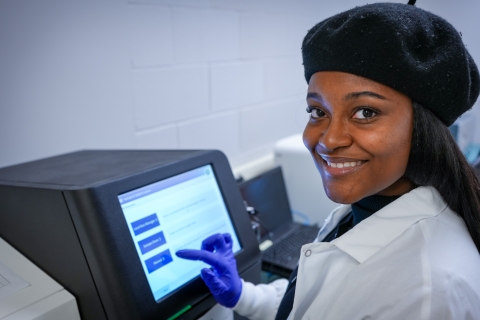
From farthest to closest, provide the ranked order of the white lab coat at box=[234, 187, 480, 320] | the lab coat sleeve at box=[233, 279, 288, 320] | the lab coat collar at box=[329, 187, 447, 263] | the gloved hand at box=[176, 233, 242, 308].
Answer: the lab coat sleeve at box=[233, 279, 288, 320]
the gloved hand at box=[176, 233, 242, 308]
the lab coat collar at box=[329, 187, 447, 263]
the white lab coat at box=[234, 187, 480, 320]

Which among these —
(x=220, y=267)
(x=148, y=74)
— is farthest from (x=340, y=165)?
(x=148, y=74)

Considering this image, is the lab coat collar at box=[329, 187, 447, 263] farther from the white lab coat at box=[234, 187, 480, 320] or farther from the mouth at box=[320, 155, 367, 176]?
the mouth at box=[320, 155, 367, 176]

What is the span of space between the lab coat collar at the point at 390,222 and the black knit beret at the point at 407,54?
17cm

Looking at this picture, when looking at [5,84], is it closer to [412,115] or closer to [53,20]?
[53,20]

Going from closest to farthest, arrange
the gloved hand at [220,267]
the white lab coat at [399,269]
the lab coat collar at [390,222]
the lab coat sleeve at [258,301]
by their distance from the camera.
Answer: the white lab coat at [399,269]
the lab coat collar at [390,222]
the gloved hand at [220,267]
the lab coat sleeve at [258,301]

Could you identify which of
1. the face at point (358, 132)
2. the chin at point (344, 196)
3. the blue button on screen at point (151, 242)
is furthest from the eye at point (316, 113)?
the blue button on screen at point (151, 242)

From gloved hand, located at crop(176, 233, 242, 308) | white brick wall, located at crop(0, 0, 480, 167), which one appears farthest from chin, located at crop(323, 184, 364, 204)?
white brick wall, located at crop(0, 0, 480, 167)

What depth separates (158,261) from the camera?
0.81 m

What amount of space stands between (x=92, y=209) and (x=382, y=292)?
0.51m

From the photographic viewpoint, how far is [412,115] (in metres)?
0.72

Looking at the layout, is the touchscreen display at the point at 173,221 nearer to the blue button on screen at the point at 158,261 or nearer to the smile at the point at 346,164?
the blue button on screen at the point at 158,261

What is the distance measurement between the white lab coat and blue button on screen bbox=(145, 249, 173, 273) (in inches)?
11.0

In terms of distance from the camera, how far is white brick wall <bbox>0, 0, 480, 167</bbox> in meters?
1.11

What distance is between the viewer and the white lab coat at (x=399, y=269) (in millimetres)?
645
